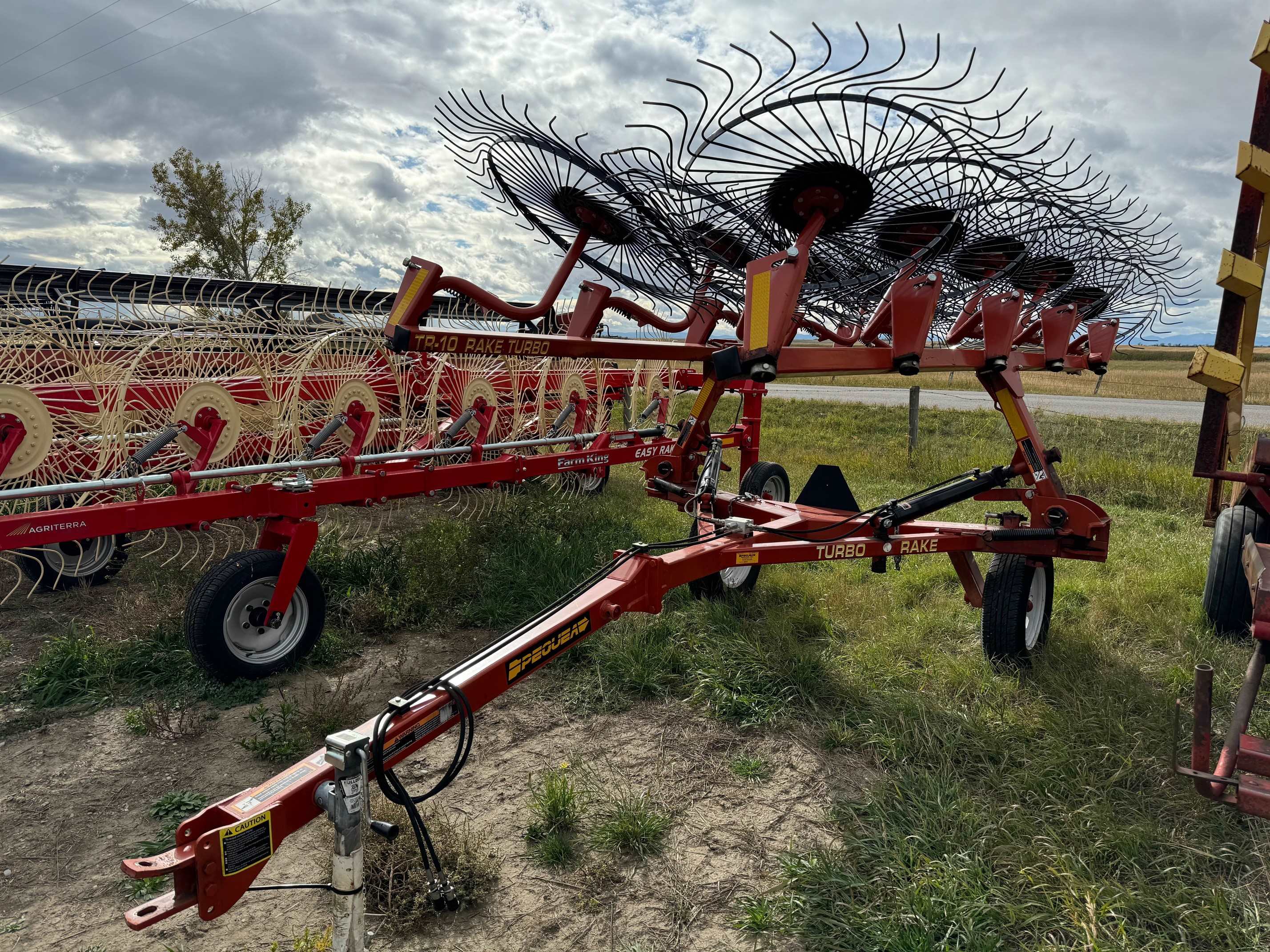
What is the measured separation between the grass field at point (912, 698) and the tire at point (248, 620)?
0.21m

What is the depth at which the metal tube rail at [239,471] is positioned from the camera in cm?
334

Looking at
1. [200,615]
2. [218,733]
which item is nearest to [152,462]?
[200,615]

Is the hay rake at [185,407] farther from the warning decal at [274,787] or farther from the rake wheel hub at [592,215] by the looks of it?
the warning decal at [274,787]

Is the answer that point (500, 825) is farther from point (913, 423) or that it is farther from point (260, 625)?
point (913, 423)

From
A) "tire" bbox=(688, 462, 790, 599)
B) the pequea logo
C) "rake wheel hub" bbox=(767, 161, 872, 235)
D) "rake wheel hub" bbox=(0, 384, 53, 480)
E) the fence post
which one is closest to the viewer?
"rake wheel hub" bbox=(767, 161, 872, 235)

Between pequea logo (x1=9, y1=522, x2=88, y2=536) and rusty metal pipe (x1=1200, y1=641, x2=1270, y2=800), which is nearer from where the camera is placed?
rusty metal pipe (x1=1200, y1=641, x2=1270, y2=800)

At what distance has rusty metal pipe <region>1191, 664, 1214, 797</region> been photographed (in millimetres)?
2242

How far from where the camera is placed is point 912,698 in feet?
12.4

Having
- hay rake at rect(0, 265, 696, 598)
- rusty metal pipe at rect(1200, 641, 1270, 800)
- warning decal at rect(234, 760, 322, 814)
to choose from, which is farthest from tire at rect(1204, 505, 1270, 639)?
warning decal at rect(234, 760, 322, 814)

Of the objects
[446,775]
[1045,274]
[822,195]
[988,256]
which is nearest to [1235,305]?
[1045,274]

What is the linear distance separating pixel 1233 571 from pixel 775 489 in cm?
321

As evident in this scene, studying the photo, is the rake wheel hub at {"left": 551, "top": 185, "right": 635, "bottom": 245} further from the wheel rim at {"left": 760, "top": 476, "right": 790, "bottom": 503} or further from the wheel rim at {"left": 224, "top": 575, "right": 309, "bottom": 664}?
the wheel rim at {"left": 760, "top": 476, "right": 790, "bottom": 503}

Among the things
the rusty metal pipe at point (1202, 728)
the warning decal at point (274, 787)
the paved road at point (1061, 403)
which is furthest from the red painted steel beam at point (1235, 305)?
the paved road at point (1061, 403)

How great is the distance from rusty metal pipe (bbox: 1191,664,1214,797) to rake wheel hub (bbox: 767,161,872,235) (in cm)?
206
